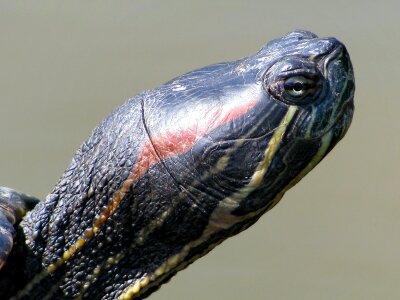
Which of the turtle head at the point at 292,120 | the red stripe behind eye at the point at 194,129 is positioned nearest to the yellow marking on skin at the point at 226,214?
the turtle head at the point at 292,120

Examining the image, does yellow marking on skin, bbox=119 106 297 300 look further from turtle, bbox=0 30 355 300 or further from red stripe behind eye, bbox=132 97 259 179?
red stripe behind eye, bbox=132 97 259 179

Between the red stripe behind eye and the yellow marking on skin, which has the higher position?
the red stripe behind eye

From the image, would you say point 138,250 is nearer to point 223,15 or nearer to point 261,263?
point 261,263

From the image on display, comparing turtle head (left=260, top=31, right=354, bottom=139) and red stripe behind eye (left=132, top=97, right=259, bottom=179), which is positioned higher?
turtle head (left=260, top=31, right=354, bottom=139)

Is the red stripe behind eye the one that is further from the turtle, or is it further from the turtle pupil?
the turtle pupil

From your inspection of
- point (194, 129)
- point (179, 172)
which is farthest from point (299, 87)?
point (179, 172)

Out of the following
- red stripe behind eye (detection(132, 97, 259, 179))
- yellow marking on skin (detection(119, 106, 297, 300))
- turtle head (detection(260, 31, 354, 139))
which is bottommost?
yellow marking on skin (detection(119, 106, 297, 300))

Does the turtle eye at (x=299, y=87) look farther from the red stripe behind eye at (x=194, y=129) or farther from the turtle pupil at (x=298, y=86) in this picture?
the red stripe behind eye at (x=194, y=129)

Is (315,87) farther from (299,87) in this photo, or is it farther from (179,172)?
(179,172)

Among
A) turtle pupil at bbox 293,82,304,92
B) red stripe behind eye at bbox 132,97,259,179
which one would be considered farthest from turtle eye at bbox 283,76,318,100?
red stripe behind eye at bbox 132,97,259,179

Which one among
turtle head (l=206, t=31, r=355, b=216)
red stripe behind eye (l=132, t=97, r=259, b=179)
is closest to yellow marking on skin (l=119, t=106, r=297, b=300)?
turtle head (l=206, t=31, r=355, b=216)
